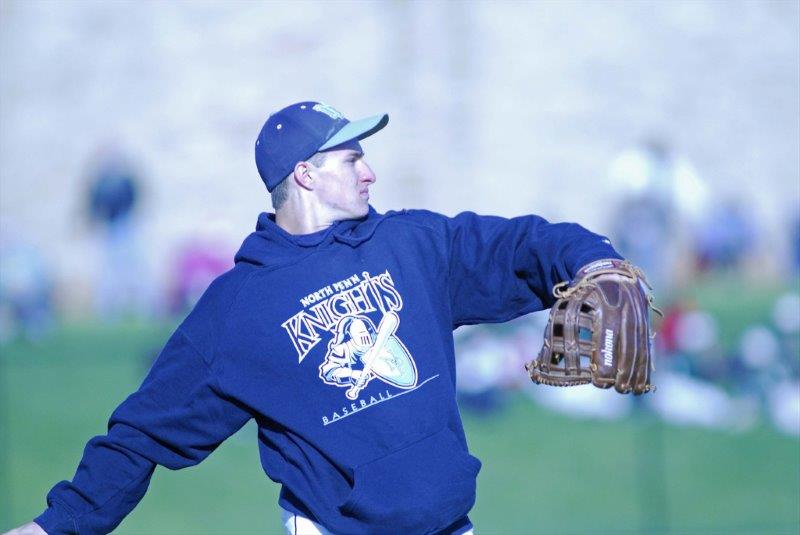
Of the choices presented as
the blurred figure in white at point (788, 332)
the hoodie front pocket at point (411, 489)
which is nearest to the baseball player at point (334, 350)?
the hoodie front pocket at point (411, 489)

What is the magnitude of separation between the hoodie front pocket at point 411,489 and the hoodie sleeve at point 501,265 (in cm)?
41

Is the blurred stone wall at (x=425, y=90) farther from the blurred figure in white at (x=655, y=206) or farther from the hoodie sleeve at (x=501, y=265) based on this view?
the hoodie sleeve at (x=501, y=265)

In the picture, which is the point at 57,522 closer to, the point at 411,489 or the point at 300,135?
the point at 411,489

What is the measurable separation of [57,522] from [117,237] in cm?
370

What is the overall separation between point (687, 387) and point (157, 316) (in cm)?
301

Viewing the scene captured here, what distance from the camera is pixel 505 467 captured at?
6.34 meters

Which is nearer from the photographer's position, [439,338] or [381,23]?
[439,338]

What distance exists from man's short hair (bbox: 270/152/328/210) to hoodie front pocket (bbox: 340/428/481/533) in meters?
0.76

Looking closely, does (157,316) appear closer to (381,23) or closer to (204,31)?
(204,31)

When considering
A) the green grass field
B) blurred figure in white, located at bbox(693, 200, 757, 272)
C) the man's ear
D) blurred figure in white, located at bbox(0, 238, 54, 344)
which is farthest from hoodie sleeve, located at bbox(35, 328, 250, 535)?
blurred figure in white, located at bbox(693, 200, 757, 272)

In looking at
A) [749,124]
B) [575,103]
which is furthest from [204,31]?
[749,124]

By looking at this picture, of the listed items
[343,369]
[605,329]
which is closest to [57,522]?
[343,369]

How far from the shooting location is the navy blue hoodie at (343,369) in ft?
9.16

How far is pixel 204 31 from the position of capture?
670 cm
